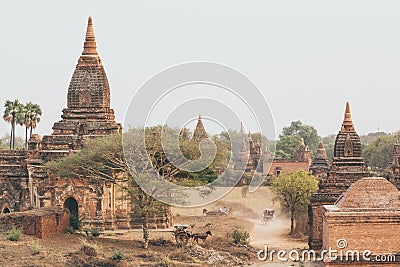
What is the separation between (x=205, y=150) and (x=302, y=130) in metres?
87.7

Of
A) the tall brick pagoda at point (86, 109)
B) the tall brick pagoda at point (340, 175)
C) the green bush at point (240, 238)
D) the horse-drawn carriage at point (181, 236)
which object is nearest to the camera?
the horse-drawn carriage at point (181, 236)

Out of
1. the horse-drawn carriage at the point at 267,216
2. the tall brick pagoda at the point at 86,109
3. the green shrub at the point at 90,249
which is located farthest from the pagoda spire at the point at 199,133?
the green shrub at the point at 90,249

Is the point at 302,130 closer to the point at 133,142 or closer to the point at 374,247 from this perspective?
the point at 133,142

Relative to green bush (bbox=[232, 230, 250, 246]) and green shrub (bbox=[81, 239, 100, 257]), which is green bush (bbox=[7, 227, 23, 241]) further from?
green bush (bbox=[232, 230, 250, 246])

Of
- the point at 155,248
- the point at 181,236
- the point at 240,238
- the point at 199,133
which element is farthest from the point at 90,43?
the point at 155,248

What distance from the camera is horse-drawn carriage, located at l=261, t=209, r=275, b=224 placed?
5479 centimetres

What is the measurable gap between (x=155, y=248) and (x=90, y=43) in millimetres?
11604

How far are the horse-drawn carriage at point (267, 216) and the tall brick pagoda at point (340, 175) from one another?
40.2 ft

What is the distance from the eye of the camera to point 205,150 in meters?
43.3

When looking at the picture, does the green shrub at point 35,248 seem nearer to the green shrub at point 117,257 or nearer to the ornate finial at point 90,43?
the green shrub at point 117,257

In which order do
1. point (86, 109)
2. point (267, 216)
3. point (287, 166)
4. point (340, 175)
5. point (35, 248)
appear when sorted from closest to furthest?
1. point (35, 248)
2. point (340, 175)
3. point (86, 109)
4. point (267, 216)
5. point (287, 166)

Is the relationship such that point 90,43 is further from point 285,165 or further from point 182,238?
point 285,165

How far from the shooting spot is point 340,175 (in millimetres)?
42281

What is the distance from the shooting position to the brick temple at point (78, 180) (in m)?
43.8
